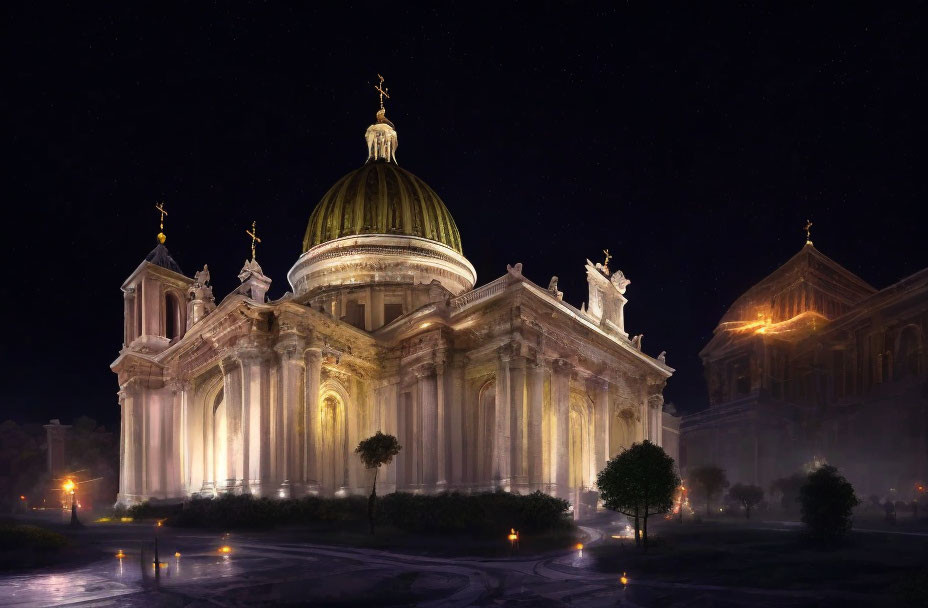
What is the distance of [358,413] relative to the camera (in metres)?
44.1

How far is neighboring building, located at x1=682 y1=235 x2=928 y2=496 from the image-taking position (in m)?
49.7

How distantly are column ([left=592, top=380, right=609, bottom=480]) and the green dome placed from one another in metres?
15.2

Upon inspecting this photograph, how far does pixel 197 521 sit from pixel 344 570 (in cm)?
1712

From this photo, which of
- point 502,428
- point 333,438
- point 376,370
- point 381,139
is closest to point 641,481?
point 502,428

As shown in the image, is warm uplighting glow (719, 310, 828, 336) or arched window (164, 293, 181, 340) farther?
warm uplighting glow (719, 310, 828, 336)

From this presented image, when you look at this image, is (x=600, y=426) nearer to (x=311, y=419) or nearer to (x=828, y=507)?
(x=311, y=419)

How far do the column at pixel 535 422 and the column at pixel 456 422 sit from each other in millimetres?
4130

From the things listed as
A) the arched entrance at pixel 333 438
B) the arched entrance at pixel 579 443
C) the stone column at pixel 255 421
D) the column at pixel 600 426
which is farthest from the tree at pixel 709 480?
the stone column at pixel 255 421

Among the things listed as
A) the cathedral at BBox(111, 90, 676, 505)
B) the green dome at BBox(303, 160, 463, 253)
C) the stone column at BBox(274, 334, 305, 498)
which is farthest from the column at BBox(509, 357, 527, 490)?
the green dome at BBox(303, 160, 463, 253)

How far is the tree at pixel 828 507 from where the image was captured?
2550 centimetres

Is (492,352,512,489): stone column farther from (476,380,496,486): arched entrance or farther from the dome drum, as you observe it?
the dome drum

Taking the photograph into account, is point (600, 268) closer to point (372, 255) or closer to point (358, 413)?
point (372, 255)

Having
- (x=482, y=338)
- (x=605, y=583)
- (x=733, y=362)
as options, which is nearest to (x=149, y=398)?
(x=482, y=338)

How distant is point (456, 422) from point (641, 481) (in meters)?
14.3
